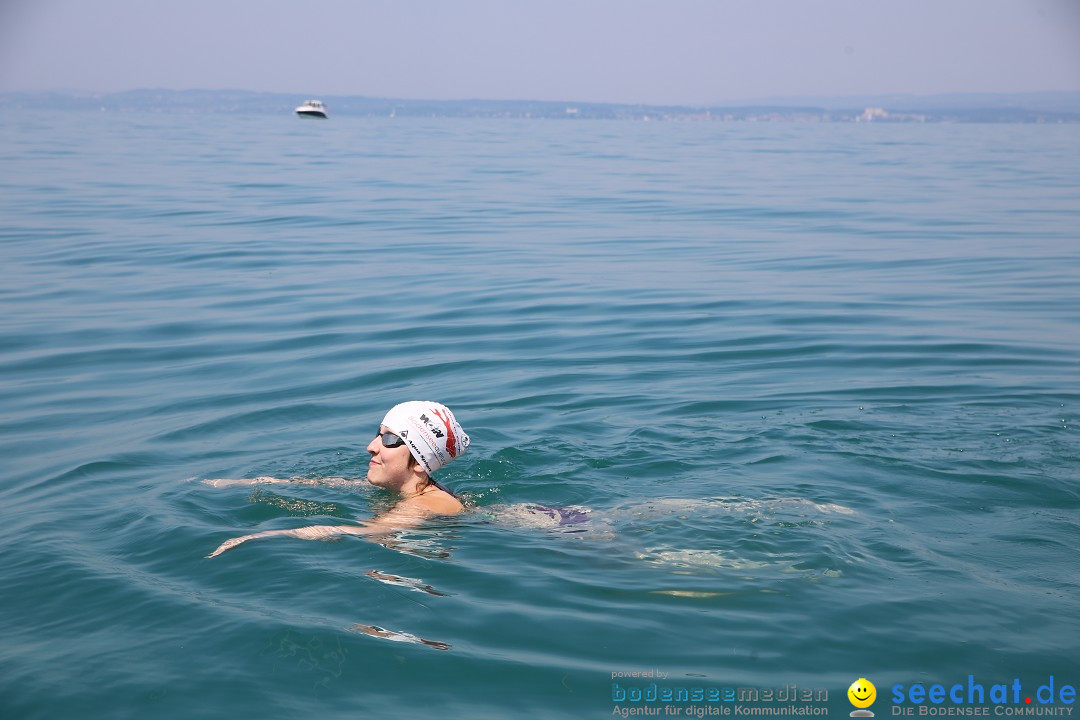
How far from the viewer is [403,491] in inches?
287

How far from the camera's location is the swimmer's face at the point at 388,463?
Answer: 712cm

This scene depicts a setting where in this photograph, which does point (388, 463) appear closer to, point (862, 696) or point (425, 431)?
point (425, 431)

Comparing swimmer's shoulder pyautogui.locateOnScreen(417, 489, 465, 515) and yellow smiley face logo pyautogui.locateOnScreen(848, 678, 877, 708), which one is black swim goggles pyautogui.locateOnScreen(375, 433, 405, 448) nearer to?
swimmer's shoulder pyautogui.locateOnScreen(417, 489, 465, 515)

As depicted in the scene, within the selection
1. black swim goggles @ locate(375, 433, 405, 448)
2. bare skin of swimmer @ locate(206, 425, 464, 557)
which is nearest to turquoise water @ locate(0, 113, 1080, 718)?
bare skin of swimmer @ locate(206, 425, 464, 557)

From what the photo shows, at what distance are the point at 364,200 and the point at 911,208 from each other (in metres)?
15.9

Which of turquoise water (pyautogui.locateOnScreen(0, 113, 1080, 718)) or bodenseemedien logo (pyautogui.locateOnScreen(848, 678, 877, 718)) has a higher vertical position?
turquoise water (pyautogui.locateOnScreen(0, 113, 1080, 718))

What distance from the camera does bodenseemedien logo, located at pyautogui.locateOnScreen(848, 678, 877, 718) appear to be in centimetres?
465

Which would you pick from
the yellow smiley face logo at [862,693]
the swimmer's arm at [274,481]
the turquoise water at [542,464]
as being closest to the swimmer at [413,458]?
the turquoise water at [542,464]

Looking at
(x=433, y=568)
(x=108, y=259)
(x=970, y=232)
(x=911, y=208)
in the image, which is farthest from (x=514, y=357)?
(x=911, y=208)

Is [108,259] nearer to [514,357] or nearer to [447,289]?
[447,289]

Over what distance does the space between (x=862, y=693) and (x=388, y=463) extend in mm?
3652

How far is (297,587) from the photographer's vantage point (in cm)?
612

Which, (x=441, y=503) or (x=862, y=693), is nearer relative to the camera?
(x=862, y=693)

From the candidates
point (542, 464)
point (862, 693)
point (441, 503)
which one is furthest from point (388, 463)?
point (862, 693)
